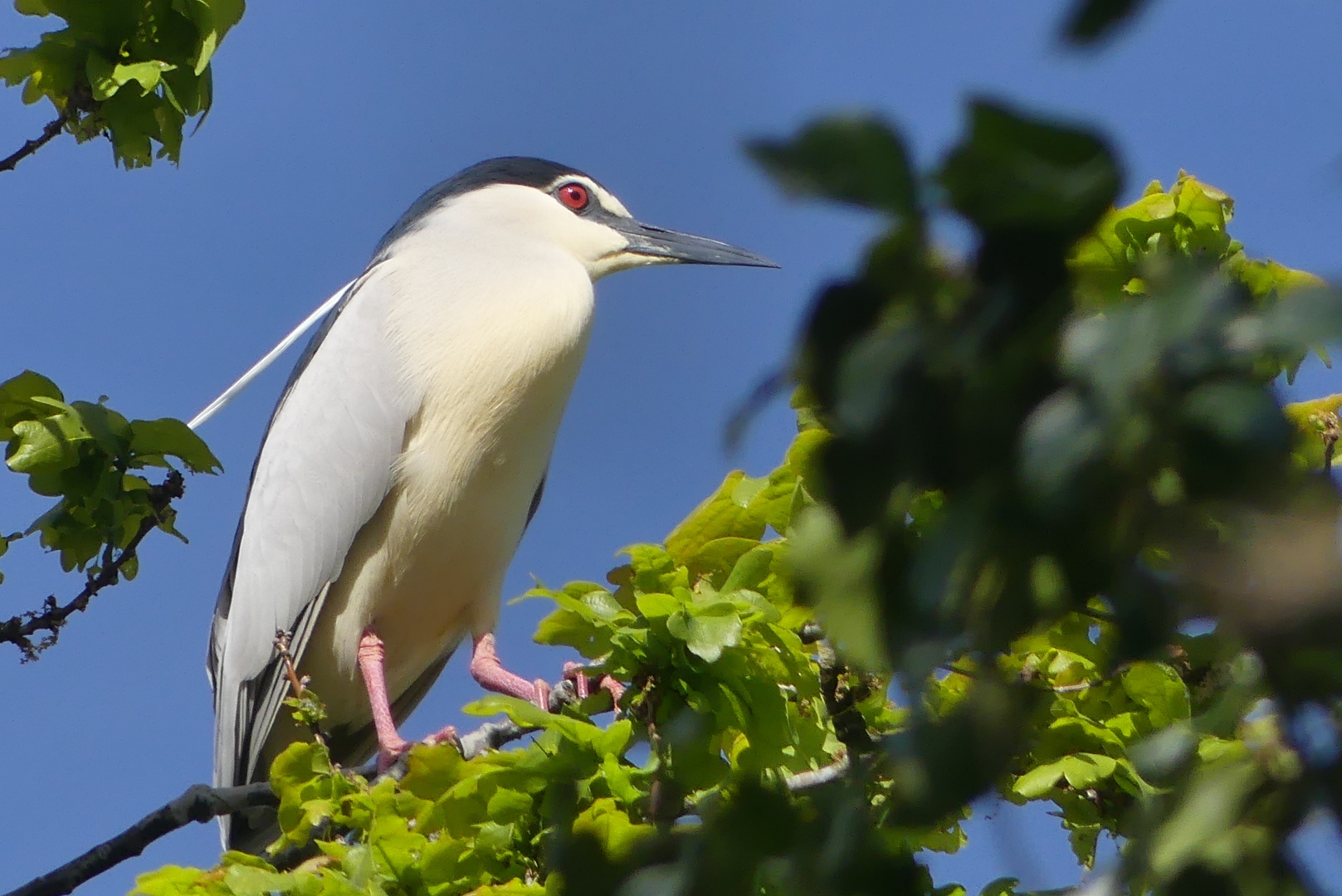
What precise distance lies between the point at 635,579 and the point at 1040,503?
1381 mm

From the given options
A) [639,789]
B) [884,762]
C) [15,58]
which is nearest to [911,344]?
[884,762]

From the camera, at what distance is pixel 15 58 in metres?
2.88

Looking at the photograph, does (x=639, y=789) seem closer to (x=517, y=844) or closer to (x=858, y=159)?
(x=517, y=844)

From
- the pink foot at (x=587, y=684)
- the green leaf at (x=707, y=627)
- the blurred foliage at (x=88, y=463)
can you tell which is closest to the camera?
the green leaf at (x=707, y=627)

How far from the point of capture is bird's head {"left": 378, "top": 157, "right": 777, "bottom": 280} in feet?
13.2

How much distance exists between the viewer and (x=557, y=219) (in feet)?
13.4

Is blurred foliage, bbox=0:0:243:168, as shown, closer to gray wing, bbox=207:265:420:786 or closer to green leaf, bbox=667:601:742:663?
gray wing, bbox=207:265:420:786

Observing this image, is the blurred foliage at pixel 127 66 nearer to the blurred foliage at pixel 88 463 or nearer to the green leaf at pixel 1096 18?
the blurred foliage at pixel 88 463

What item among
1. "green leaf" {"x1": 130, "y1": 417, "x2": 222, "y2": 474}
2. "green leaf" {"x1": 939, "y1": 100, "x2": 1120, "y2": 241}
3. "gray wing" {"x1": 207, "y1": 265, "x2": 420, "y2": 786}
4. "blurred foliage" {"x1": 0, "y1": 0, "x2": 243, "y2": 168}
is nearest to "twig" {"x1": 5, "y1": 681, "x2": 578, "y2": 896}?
"green leaf" {"x1": 130, "y1": 417, "x2": 222, "y2": 474}

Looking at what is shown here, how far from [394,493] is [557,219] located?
101cm

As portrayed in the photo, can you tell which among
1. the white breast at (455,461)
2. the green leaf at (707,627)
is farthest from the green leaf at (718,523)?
the white breast at (455,461)

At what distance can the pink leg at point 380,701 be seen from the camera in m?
3.06

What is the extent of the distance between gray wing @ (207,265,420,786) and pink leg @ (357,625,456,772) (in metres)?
0.15

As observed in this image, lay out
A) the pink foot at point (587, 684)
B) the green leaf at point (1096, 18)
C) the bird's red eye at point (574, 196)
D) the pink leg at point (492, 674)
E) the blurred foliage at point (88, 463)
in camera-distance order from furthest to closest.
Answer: the bird's red eye at point (574, 196) < the pink leg at point (492, 674) < the blurred foliage at point (88, 463) < the pink foot at point (587, 684) < the green leaf at point (1096, 18)
